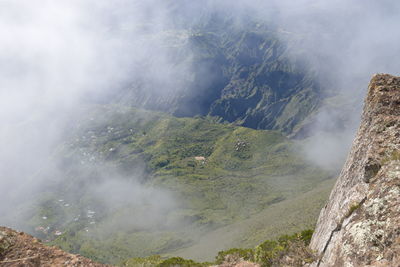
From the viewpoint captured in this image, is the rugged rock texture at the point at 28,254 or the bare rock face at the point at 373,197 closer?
the bare rock face at the point at 373,197

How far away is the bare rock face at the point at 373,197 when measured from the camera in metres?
12.1

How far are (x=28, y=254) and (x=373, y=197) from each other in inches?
759

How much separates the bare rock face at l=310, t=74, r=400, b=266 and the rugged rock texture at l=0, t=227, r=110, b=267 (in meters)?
14.5

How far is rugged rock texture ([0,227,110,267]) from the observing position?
52.0 feet

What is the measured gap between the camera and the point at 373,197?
14.3 m

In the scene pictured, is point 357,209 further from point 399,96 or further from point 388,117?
point 399,96

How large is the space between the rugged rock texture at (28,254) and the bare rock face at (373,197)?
1451 cm

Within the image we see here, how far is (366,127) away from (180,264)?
42.8m

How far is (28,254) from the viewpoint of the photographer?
1633 centimetres

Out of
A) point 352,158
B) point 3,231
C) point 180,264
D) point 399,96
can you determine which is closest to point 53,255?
point 3,231

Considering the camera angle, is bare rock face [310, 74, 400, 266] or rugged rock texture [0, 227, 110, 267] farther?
rugged rock texture [0, 227, 110, 267]

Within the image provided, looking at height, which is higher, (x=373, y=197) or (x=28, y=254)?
(x=28, y=254)

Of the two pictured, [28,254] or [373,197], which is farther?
[28,254]

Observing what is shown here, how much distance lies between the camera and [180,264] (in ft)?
172
